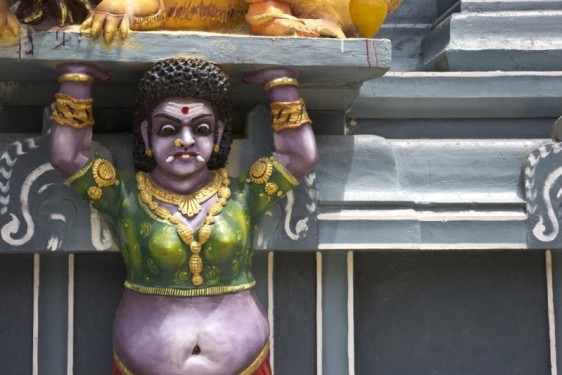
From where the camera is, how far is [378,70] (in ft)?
7.91

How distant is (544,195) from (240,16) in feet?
3.56

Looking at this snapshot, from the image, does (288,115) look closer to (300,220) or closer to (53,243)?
(300,220)

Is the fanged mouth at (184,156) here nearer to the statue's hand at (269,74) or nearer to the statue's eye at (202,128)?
the statue's eye at (202,128)

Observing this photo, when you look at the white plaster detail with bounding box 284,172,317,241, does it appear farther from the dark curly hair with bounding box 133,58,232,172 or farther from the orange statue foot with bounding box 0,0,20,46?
the orange statue foot with bounding box 0,0,20,46

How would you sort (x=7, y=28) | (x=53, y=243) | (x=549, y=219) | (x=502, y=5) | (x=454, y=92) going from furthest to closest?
(x=502, y=5)
(x=454, y=92)
(x=549, y=219)
(x=53, y=243)
(x=7, y=28)

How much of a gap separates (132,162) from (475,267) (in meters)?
1.15

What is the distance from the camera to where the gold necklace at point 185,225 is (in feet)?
7.75

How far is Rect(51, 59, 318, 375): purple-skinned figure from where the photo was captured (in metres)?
2.35

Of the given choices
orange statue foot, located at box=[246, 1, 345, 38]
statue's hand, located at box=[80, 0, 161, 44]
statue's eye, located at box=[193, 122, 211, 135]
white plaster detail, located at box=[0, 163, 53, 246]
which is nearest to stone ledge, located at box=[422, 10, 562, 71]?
orange statue foot, located at box=[246, 1, 345, 38]

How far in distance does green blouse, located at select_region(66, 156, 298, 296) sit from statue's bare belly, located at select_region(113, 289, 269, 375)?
4 cm

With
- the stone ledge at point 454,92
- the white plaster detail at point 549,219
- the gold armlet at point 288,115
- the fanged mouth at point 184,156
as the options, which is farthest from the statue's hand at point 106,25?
the white plaster detail at point 549,219

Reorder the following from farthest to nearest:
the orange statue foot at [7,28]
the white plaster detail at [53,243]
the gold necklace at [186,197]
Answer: the white plaster detail at [53,243]
the gold necklace at [186,197]
the orange statue foot at [7,28]

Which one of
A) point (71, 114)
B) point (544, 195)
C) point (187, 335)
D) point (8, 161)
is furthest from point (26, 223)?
point (544, 195)

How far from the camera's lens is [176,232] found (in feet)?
7.76
